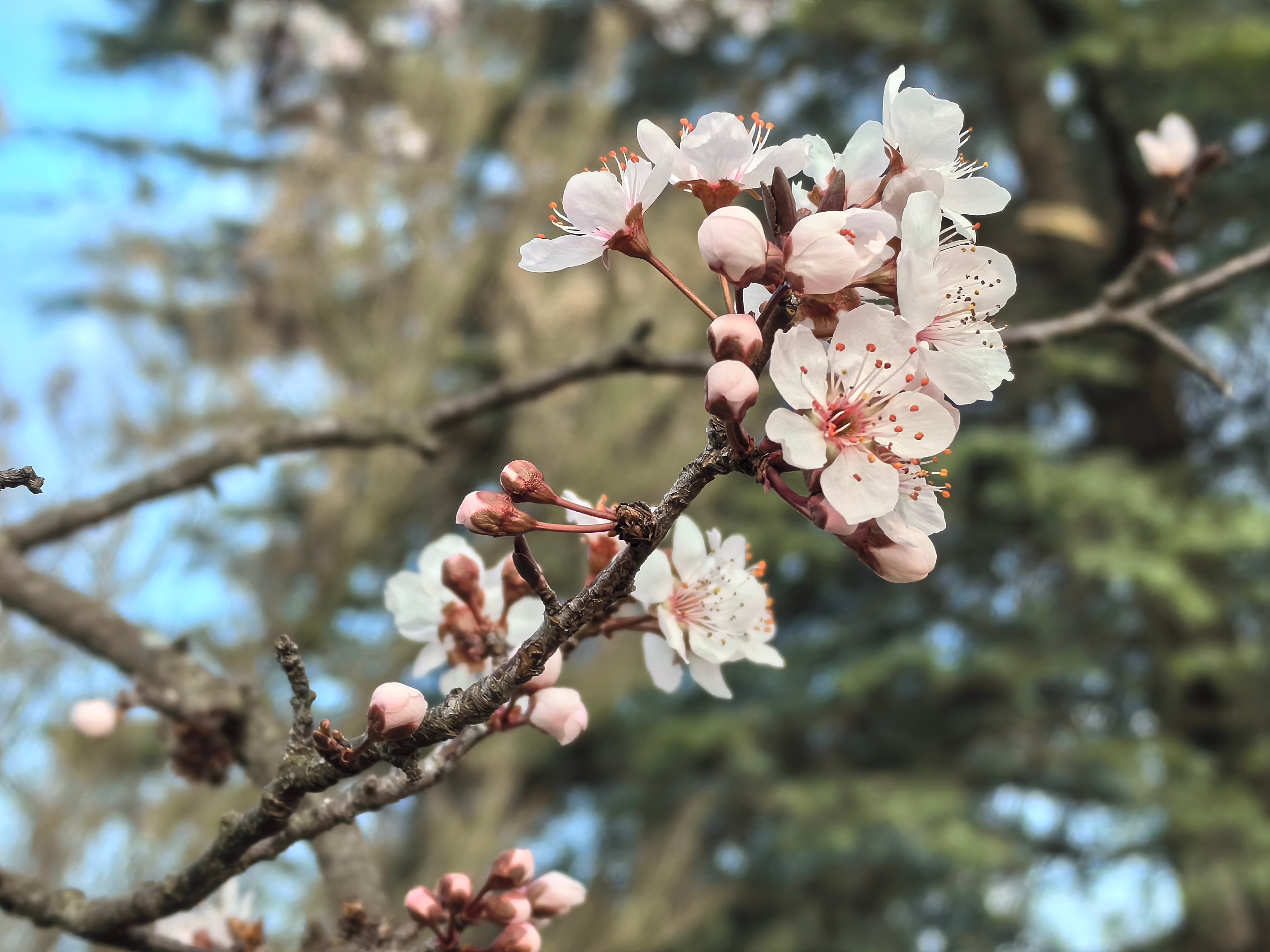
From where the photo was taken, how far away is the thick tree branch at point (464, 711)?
0.46 m

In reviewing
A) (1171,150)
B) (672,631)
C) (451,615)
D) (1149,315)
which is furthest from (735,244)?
(1171,150)

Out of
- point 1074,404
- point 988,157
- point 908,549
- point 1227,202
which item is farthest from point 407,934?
point 988,157

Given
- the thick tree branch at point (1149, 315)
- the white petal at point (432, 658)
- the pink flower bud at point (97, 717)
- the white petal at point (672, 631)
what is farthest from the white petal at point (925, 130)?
the pink flower bud at point (97, 717)

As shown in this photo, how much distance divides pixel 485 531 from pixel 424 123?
5.06m

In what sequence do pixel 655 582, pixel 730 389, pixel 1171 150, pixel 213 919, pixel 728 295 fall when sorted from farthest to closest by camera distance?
pixel 1171 150, pixel 213 919, pixel 655 582, pixel 728 295, pixel 730 389

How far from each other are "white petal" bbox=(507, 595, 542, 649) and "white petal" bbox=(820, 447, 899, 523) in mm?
287

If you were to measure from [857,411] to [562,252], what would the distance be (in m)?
0.21

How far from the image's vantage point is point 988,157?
5812 mm

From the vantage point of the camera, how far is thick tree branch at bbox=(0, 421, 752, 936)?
0.46 metres

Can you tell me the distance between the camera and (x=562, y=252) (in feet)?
1.94

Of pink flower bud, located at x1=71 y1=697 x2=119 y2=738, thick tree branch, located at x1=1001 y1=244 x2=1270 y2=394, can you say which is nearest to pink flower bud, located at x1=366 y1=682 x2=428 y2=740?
pink flower bud, located at x1=71 y1=697 x2=119 y2=738

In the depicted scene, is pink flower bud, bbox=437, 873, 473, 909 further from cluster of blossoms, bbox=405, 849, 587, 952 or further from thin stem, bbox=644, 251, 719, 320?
thin stem, bbox=644, 251, 719, 320

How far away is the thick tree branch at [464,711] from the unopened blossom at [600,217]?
17 centimetres

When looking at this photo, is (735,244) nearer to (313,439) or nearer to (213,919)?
(213,919)
